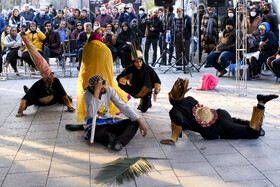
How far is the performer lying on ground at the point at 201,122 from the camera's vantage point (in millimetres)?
4988

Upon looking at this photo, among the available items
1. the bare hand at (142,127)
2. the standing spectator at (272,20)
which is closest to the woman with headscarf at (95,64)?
the bare hand at (142,127)

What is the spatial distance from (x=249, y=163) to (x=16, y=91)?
610 cm

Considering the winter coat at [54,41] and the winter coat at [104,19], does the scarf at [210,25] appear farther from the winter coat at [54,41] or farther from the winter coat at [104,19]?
the winter coat at [54,41]

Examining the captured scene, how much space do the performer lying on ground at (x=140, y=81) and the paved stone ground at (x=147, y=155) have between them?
392 millimetres

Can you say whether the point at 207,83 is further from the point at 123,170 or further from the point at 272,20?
the point at 123,170

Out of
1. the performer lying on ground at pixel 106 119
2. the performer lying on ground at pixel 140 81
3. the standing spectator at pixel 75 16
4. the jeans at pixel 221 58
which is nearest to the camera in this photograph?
the performer lying on ground at pixel 106 119

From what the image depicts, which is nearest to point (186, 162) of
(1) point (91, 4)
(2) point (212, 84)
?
(2) point (212, 84)

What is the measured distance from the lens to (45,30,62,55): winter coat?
36.9 feet

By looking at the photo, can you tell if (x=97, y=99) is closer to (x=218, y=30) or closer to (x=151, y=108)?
(x=151, y=108)

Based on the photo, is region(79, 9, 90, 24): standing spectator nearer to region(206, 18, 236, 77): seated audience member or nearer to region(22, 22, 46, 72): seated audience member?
region(22, 22, 46, 72): seated audience member

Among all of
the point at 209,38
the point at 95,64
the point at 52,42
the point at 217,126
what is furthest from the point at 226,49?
the point at 217,126

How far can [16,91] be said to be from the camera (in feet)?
29.2

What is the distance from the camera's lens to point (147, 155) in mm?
4629

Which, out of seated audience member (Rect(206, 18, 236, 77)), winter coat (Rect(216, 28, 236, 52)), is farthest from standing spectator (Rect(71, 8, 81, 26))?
winter coat (Rect(216, 28, 236, 52))
